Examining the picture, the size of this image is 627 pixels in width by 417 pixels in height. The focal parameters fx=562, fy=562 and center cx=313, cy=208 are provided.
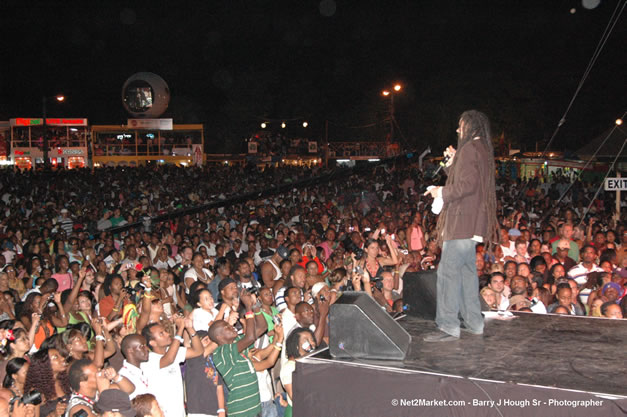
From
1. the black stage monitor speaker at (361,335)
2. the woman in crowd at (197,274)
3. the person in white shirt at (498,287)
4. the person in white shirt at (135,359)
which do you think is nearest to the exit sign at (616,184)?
the person in white shirt at (498,287)

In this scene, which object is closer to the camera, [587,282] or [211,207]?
[587,282]

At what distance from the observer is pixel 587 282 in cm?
662

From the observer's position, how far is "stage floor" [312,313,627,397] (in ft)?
8.82

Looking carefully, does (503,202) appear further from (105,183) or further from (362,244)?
(105,183)

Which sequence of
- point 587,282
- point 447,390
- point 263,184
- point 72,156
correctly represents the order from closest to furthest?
1. point 447,390
2. point 587,282
3. point 263,184
4. point 72,156

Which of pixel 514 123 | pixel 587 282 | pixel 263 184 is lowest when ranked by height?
pixel 587 282

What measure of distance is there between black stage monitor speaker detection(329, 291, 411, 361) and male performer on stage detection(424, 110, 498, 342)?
0.54 m

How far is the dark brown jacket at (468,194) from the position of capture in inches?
137

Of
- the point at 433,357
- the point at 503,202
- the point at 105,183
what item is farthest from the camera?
the point at 105,183

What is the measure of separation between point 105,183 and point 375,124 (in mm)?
24786

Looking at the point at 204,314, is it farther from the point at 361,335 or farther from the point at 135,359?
the point at 361,335

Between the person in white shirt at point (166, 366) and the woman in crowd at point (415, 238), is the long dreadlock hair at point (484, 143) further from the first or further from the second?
the woman in crowd at point (415, 238)

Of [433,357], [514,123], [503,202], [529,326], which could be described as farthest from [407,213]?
[514,123]

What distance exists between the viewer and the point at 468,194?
350 cm
